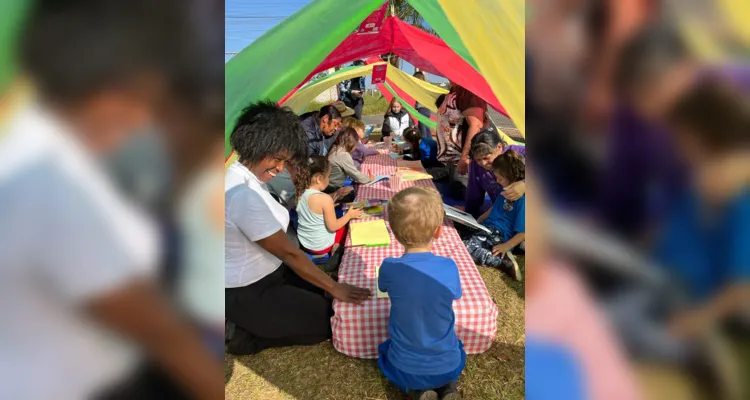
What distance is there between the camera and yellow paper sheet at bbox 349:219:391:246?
9.95 ft

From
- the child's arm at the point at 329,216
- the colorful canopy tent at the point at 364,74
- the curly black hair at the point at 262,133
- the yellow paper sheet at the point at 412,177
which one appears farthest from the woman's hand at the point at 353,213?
the colorful canopy tent at the point at 364,74

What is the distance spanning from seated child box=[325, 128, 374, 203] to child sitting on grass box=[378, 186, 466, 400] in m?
2.47

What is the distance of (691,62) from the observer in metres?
0.56

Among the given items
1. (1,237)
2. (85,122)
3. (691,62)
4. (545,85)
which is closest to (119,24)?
(85,122)

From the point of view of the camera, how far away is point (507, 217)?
346cm

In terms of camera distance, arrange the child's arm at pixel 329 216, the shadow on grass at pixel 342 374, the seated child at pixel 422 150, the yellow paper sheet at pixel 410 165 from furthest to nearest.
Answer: the seated child at pixel 422 150 < the yellow paper sheet at pixel 410 165 < the child's arm at pixel 329 216 < the shadow on grass at pixel 342 374

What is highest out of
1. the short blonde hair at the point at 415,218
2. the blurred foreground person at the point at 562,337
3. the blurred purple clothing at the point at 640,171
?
the blurred purple clothing at the point at 640,171

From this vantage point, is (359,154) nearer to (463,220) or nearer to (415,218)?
(463,220)

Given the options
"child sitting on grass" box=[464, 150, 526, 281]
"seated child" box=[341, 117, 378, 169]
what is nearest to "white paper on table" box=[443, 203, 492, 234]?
"child sitting on grass" box=[464, 150, 526, 281]

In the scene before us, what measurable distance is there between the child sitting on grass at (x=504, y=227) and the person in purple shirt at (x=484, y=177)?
0.07m

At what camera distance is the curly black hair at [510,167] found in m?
3.26

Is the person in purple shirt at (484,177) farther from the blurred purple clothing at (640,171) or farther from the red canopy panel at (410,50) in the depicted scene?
the blurred purple clothing at (640,171)

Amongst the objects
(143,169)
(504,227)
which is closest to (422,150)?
(504,227)

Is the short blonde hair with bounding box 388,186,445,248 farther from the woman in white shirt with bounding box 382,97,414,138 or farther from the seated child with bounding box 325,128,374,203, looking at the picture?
the woman in white shirt with bounding box 382,97,414,138
